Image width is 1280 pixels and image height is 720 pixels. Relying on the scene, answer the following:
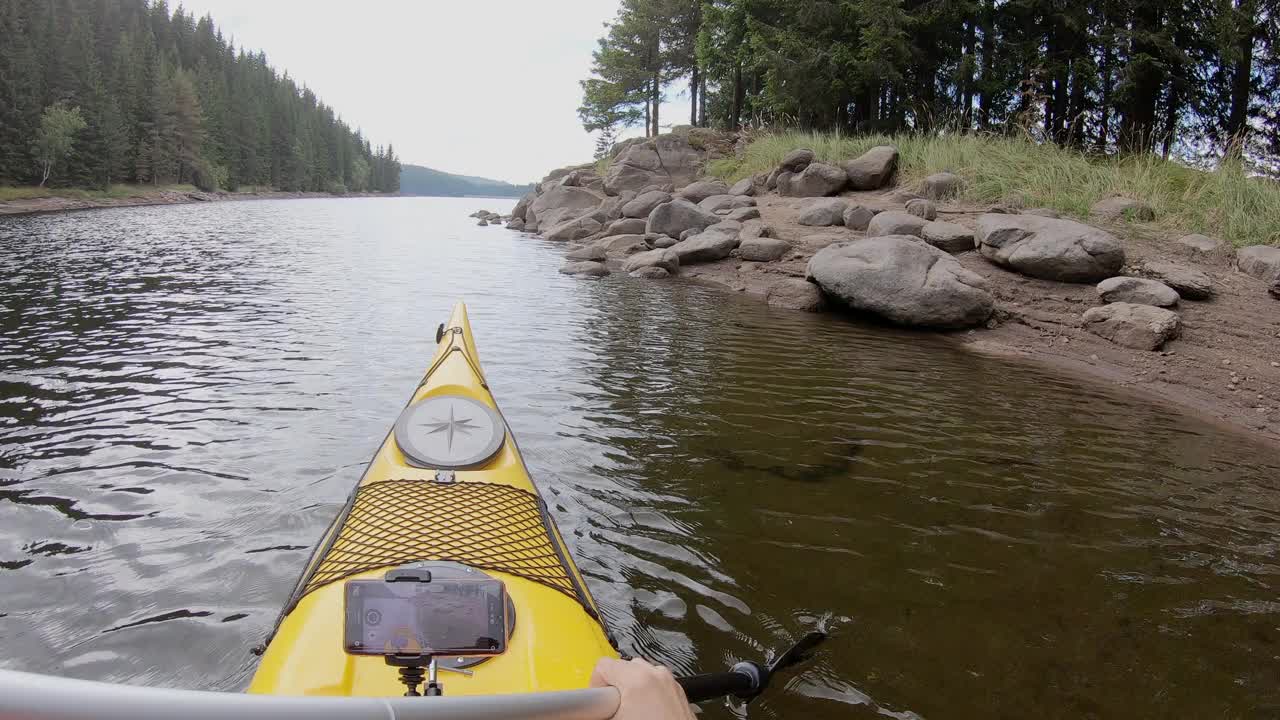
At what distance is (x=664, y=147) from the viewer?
23.6m

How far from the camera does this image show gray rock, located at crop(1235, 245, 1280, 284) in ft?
26.4

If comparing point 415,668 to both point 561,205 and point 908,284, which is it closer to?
point 908,284

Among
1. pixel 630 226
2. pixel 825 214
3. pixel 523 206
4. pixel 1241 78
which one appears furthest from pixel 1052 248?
pixel 523 206

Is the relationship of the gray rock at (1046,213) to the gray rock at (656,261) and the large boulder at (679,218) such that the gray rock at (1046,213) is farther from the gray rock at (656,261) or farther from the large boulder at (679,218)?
the large boulder at (679,218)

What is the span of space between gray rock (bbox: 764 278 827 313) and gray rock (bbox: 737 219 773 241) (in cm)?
251

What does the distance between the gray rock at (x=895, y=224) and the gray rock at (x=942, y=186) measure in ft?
5.80

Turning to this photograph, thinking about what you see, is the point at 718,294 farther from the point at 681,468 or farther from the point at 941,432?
the point at 681,468

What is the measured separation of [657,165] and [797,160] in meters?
7.91

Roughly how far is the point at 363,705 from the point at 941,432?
5296 mm

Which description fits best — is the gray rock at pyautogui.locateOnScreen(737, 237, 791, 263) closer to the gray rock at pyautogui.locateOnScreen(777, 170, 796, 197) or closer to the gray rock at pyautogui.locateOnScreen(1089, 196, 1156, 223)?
the gray rock at pyautogui.locateOnScreen(777, 170, 796, 197)

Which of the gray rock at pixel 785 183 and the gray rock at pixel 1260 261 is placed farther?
the gray rock at pixel 785 183

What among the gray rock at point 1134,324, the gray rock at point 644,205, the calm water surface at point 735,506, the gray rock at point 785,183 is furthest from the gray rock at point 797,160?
the gray rock at point 1134,324

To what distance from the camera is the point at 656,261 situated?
13.9 meters

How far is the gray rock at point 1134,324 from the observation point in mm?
7410
